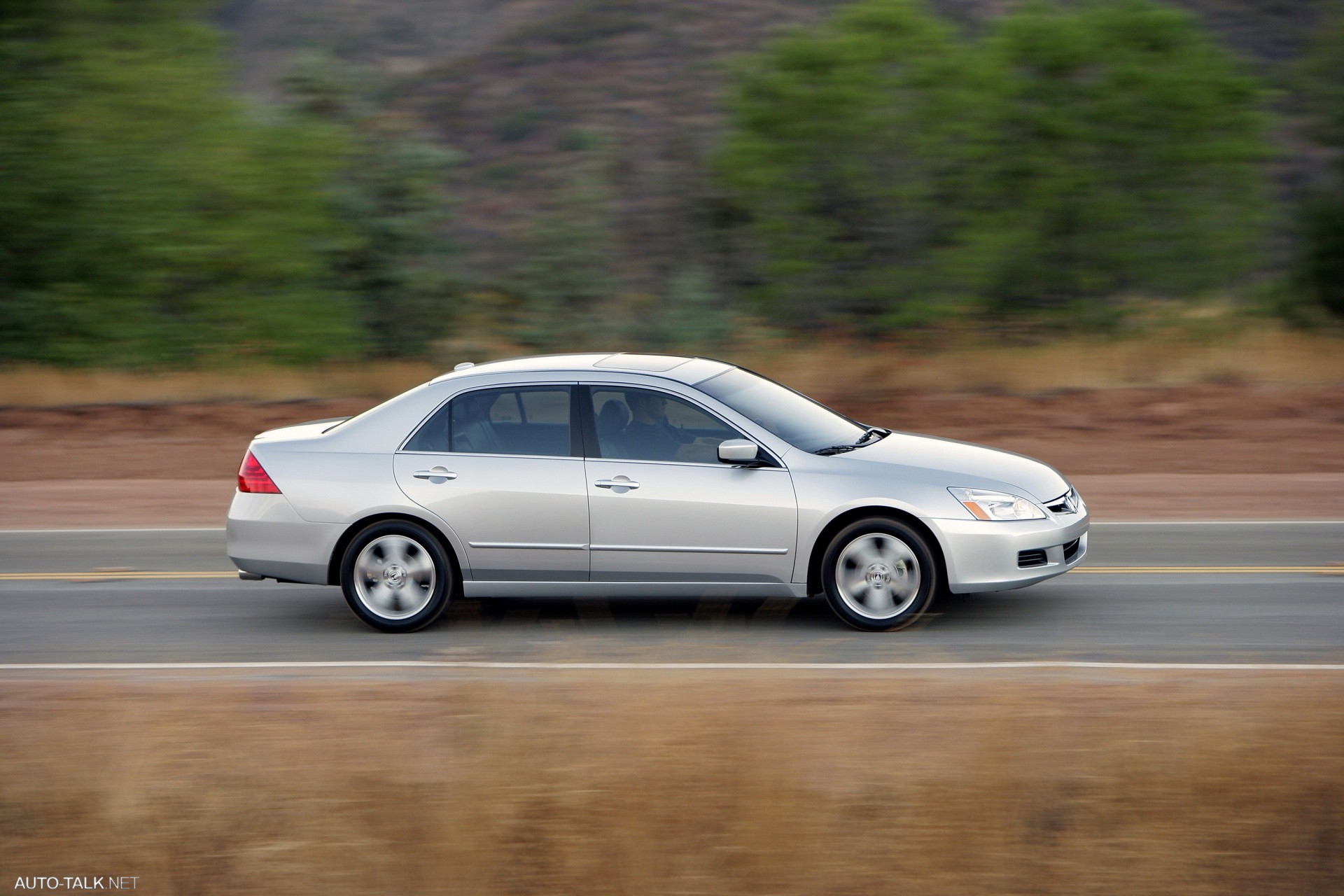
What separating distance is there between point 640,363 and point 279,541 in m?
2.38

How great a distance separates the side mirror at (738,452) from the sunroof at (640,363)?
0.81m

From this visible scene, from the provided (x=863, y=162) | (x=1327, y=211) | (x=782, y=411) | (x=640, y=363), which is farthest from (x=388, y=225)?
(x=782, y=411)

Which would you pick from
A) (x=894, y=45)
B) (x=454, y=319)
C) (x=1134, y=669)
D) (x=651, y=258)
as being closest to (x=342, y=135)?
(x=454, y=319)

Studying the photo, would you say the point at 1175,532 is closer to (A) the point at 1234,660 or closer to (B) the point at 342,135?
(A) the point at 1234,660

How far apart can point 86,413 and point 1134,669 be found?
16846 millimetres

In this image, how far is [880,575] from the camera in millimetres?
8242

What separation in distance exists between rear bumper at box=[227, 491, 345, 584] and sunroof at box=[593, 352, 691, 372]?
1.85 metres

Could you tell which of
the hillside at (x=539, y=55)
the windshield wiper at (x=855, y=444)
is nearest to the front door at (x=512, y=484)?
the windshield wiper at (x=855, y=444)

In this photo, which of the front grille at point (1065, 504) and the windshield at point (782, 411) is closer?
the front grille at point (1065, 504)

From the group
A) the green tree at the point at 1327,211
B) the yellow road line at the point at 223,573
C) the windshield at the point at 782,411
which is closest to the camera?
the windshield at the point at 782,411

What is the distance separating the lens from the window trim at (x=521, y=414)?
8.51 m

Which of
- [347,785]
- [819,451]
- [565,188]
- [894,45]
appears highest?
[894,45]

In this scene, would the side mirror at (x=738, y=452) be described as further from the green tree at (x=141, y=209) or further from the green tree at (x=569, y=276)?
the green tree at (x=141, y=209)

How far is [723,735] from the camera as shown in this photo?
596 centimetres
